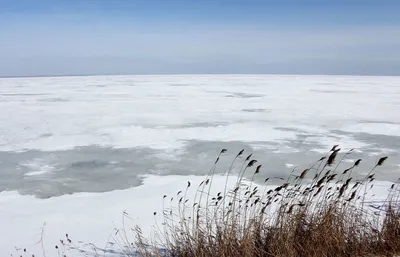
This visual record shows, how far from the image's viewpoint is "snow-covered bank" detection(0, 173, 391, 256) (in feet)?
12.8

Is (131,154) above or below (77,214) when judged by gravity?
above

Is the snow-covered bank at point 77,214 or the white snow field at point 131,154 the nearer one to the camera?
the snow-covered bank at point 77,214

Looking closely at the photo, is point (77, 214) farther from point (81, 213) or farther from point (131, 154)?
point (131, 154)

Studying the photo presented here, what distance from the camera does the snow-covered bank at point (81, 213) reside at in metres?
3.89

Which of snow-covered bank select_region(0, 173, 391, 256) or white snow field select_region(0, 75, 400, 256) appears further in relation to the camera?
white snow field select_region(0, 75, 400, 256)

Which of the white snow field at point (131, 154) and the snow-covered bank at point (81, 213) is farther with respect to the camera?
the white snow field at point (131, 154)

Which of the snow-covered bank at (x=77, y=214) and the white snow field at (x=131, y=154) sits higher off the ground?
the white snow field at (x=131, y=154)

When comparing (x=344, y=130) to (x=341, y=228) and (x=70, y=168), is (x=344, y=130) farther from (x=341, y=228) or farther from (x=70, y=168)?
(x=341, y=228)

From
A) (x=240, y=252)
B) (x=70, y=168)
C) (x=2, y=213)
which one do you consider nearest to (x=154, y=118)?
(x=70, y=168)

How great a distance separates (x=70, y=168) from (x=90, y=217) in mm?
2307

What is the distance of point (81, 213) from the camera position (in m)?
4.57

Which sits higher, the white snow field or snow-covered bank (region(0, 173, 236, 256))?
the white snow field

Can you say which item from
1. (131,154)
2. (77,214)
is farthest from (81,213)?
(131,154)

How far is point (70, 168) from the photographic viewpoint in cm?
651
